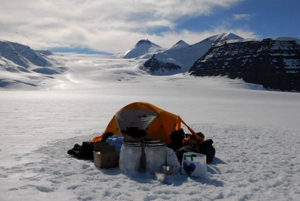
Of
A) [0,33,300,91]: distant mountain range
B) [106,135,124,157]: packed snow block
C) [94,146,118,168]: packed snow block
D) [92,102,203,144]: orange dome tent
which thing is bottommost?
[94,146,118,168]: packed snow block

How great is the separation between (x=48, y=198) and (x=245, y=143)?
273 inches

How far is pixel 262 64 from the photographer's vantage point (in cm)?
8188

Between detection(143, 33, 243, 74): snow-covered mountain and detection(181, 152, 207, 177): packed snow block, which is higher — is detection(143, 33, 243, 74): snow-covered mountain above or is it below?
above

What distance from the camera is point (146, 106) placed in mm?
9133

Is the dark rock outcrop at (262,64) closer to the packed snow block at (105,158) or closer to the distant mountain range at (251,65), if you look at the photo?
the distant mountain range at (251,65)

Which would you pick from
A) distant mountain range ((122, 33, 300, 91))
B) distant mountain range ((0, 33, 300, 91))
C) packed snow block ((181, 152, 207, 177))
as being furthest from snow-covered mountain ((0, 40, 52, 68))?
packed snow block ((181, 152, 207, 177))

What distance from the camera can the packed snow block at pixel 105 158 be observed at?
645 cm

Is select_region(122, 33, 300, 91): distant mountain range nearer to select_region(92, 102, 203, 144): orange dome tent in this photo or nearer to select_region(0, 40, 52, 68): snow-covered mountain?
select_region(92, 102, 203, 144): orange dome tent

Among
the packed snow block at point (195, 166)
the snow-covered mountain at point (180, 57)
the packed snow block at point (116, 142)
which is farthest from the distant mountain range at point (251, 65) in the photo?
the packed snow block at point (195, 166)

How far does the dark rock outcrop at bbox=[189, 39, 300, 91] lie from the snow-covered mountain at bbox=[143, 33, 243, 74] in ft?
122

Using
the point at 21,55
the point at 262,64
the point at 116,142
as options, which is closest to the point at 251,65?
the point at 262,64

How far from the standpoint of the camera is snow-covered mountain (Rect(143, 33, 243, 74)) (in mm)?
134125

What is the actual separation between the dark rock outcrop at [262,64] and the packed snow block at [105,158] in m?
77.1

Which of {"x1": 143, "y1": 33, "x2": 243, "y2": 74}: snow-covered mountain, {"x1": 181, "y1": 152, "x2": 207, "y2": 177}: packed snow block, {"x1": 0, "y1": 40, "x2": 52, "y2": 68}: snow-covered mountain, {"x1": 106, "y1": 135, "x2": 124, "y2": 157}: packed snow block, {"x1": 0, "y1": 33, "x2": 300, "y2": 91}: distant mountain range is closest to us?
{"x1": 181, "y1": 152, "x2": 207, "y2": 177}: packed snow block
